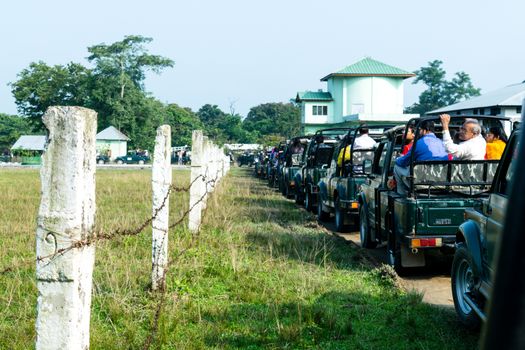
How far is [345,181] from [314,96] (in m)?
67.0

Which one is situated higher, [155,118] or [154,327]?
[155,118]

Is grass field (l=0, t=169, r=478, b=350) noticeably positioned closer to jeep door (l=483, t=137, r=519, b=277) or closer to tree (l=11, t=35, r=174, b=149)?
jeep door (l=483, t=137, r=519, b=277)

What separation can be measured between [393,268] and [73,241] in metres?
5.67

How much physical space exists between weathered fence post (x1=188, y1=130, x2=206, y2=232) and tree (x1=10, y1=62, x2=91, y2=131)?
228 ft

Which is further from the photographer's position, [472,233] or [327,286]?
[327,286]

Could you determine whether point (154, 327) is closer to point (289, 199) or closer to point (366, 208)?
point (366, 208)

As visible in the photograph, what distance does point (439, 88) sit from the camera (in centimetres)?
12006

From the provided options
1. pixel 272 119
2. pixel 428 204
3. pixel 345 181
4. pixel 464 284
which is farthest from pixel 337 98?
pixel 464 284

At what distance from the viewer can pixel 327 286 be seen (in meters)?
7.26

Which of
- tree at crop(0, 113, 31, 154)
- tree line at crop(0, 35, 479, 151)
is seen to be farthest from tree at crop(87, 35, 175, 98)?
tree at crop(0, 113, 31, 154)

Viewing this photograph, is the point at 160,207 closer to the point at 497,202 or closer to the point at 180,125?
the point at 497,202

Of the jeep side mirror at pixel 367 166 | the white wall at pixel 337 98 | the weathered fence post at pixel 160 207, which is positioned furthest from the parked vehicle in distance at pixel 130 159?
the weathered fence post at pixel 160 207

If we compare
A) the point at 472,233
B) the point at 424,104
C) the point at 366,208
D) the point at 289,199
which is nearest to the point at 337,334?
the point at 472,233

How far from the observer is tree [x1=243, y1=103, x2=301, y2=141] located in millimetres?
108188
